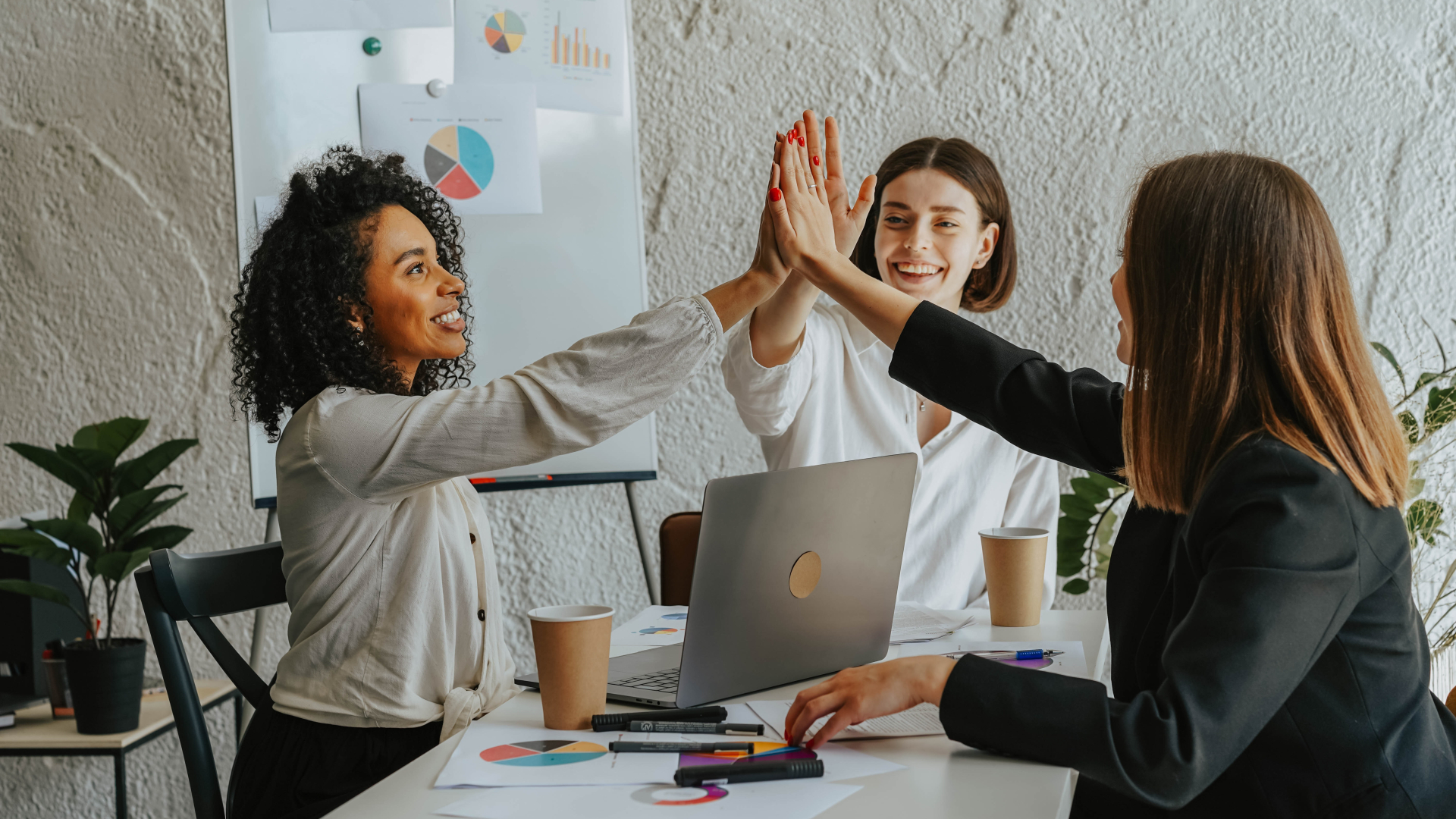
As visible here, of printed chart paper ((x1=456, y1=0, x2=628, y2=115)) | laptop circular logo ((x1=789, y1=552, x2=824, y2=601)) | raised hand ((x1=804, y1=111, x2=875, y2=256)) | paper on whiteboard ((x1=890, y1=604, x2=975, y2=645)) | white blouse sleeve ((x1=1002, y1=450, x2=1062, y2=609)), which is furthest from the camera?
printed chart paper ((x1=456, y1=0, x2=628, y2=115))

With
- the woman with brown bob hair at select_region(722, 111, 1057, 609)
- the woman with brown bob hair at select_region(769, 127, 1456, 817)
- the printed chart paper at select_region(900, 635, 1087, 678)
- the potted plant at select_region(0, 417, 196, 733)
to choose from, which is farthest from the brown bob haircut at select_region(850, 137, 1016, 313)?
the potted plant at select_region(0, 417, 196, 733)

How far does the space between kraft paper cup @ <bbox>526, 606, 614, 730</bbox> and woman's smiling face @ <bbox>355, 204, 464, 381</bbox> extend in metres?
0.51

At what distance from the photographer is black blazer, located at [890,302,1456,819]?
0.70 m

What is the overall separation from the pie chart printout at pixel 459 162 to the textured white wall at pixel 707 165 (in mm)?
520

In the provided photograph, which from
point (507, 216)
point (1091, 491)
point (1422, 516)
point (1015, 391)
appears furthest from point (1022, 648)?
point (507, 216)

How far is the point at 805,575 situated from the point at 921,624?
0.32m

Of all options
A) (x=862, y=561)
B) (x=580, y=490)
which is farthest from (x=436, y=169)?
(x=862, y=561)

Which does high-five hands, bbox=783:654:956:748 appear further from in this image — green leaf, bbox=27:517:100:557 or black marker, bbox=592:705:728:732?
green leaf, bbox=27:517:100:557

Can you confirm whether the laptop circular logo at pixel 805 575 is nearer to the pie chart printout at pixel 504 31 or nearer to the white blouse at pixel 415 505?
the white blouse at pixel 415 505

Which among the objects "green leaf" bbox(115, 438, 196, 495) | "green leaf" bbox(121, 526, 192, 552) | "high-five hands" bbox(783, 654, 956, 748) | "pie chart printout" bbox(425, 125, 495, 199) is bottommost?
"green leaf" bbox(121, 526, 192, 552)

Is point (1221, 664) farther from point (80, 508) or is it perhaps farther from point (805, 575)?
point (80, 508)

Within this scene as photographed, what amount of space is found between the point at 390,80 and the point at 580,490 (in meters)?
1.03

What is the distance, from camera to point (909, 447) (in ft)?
5.73

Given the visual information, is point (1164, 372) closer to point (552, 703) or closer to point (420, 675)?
point (552, 703)
